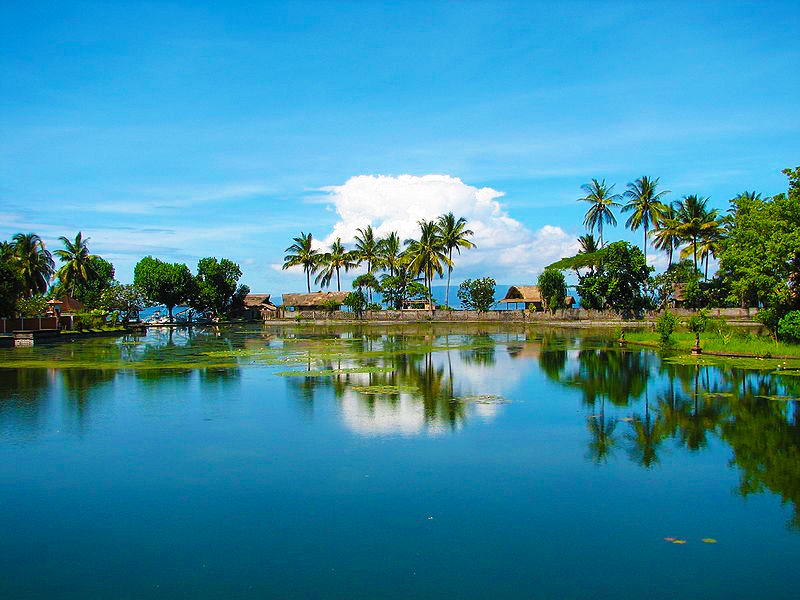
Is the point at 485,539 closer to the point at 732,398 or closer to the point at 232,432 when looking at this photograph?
the point at 232,432

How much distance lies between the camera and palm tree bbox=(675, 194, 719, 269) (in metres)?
60.0

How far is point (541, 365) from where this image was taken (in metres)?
25.5

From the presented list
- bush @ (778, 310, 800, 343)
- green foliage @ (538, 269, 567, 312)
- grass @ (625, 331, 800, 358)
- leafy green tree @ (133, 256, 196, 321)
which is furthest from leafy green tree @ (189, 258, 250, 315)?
bush @ (778, 310, 800, 343)

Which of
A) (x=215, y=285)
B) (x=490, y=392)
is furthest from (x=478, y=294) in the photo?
(x=490, y=392)

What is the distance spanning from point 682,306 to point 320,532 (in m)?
59.7

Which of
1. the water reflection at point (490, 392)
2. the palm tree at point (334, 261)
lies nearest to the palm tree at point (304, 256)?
the palm tree at point (334, 261)

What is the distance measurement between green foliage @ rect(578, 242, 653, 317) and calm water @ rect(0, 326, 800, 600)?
128ft

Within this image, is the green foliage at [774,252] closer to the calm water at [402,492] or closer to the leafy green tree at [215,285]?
the calm water at [402,492]

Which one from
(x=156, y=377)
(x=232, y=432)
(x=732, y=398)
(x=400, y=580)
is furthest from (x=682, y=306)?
(x=400, y=580)

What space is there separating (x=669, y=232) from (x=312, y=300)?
43146 millimetres

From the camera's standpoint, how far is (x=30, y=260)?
60.8 m

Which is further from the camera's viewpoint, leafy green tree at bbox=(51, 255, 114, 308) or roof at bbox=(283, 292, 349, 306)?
roof at bbox=(283, 292, 349, 306)

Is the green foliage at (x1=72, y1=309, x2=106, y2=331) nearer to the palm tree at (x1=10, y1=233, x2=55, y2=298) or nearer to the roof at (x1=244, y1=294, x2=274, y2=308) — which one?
the palm tree at (x1=10, y1=233, x2=55, y2=298)

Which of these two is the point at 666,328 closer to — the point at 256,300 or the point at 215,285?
the point at 215,285
